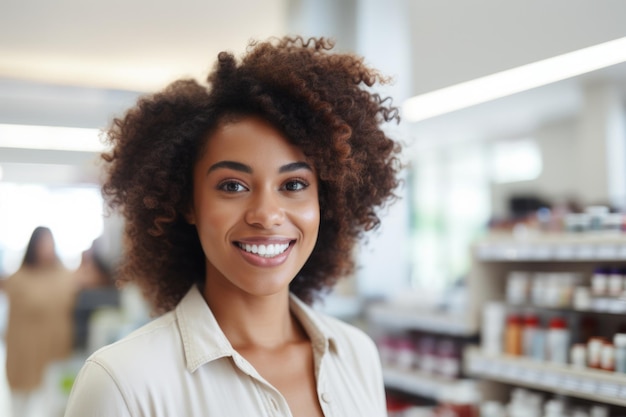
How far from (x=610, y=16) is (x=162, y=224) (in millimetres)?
1195

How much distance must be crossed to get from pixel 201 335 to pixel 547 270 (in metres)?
1.62

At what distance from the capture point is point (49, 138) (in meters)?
3.09

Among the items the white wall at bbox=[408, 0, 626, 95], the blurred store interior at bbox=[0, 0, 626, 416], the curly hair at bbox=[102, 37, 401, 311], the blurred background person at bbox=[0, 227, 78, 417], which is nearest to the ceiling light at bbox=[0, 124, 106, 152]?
the blurred store interior at bbox=[0, 0, 626, 416]

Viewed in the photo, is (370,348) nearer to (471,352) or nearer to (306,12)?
(471,352)

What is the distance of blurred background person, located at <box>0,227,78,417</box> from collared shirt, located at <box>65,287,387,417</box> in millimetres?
1984

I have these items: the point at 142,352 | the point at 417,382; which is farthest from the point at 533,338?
the point at 142,352

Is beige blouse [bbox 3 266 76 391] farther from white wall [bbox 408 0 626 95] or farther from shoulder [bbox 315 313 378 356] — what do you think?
white wall [bbox 408 0 626 95]

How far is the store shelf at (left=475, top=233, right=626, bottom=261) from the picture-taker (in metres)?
1.87

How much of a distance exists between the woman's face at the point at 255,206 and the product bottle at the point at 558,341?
1.24m

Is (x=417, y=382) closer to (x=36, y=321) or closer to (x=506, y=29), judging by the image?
(x=506, y=29)

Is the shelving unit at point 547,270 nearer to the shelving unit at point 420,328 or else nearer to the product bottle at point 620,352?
the product bottle at point 620,352

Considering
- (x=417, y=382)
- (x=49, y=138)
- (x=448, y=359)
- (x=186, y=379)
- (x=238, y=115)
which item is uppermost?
(x=49, y=138)

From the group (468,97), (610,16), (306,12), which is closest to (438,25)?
(306,12)

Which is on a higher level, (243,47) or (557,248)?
(243,47)
